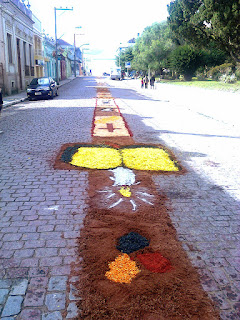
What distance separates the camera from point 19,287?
294 centimetres

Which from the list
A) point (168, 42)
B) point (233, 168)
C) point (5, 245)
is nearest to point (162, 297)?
point (5, 245)

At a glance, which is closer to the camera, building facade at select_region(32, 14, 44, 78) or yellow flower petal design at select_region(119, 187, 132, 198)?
yellow flower petal design at select_region(119, 187, 132, 198)

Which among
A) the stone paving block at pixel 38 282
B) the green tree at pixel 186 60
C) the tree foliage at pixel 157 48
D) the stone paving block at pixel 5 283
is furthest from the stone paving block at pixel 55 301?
the tree foliage at pixel 157 48

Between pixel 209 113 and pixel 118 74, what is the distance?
2189 inches

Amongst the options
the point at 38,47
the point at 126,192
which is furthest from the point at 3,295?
the point at 38,47

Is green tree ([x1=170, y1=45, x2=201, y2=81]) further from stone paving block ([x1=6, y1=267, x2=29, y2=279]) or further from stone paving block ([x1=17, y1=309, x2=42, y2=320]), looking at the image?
stone paving block ([x1=17, y1=309, x2=42, y2=320])

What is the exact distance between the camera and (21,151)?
799 cm

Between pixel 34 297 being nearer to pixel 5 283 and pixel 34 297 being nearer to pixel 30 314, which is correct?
pixel 30 314

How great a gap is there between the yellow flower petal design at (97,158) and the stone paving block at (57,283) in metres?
3.74

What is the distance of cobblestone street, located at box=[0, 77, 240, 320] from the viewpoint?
2891 mm

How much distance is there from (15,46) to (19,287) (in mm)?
28392

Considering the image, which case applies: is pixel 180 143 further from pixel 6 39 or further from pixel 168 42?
pixel 168 42

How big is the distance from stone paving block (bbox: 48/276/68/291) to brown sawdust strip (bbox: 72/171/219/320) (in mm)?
158

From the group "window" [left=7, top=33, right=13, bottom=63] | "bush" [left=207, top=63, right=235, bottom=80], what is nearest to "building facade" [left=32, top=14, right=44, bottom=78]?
"window" [left=7, top=33, right=13, bottom=63]
